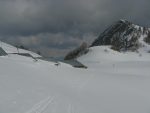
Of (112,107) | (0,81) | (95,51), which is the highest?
(95,51)

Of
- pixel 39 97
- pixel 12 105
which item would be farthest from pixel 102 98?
pixel 12 105

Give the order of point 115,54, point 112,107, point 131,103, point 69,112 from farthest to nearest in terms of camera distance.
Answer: point 115,54 → point 131,103 → point 112,107 → point 69,112

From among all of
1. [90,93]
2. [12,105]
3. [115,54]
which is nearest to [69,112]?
[12,105]

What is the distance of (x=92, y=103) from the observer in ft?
43.4

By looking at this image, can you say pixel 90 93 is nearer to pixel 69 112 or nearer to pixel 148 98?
pixel 148 98

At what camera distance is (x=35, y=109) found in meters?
10.2

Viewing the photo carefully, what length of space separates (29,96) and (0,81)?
1.87 metres

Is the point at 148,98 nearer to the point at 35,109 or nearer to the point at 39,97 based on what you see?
the point at 39,97

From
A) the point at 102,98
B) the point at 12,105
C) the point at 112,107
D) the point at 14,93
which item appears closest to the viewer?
the point at 12,105

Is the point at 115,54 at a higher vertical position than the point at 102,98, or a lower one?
higher

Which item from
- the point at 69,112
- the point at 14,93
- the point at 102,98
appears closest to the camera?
the point at 69,112

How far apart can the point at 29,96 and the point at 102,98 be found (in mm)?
4462

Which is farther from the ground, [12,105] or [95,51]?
[95,51]

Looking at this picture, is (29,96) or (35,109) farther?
(29,96)
